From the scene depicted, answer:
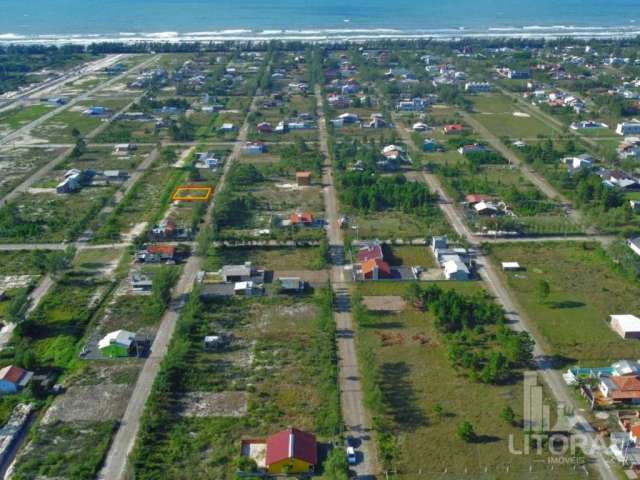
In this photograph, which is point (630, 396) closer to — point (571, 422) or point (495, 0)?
point (571, 422)

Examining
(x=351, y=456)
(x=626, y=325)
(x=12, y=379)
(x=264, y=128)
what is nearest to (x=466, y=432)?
(x=351, y=456)

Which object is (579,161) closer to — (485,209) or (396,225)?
(485,209)

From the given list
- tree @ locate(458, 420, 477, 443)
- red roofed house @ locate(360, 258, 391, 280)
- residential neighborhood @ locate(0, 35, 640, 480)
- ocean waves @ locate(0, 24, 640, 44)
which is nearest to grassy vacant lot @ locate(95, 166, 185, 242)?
residential neighborhood @ locate(0, 35, 640, 480)

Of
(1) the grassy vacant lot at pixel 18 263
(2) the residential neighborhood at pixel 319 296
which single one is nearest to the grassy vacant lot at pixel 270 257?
(2) the residential neighborhood at pixel 319 296

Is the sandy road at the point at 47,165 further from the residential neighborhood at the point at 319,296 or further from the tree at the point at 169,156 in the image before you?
the tree at the point at 169,156

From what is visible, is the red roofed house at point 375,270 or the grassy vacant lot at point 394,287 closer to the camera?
the grassy vacant lot at point 394,287

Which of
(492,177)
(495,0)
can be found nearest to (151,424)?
(492,177)

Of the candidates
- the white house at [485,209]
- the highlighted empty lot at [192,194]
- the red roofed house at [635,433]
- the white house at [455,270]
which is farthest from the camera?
the highlighted empty lot at [192,194]
